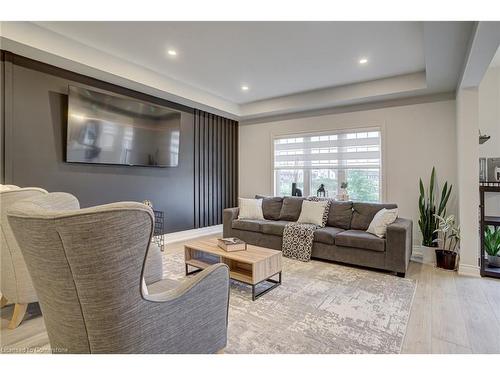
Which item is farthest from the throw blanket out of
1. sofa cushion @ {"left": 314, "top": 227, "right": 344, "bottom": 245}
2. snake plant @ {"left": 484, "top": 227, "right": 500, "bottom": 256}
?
snake plant @ {"left": 484, "top": 227, "right": 500, "bottom": 256}

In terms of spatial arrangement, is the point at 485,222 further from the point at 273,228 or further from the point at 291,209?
the point at 273,228

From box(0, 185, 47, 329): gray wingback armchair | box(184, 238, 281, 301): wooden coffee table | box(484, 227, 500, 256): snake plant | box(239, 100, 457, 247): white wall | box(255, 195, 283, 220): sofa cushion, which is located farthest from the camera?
box(255, 195, 283, 220): sofa cushion

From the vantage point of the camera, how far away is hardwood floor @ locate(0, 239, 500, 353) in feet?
5.97

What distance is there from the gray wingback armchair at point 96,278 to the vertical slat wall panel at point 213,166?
428 cm

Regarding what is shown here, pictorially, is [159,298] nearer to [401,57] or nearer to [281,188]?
[401,57]

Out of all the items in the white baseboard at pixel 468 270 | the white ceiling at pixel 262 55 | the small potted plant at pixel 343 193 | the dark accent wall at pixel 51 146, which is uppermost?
the white ceiling at pixel 262 55

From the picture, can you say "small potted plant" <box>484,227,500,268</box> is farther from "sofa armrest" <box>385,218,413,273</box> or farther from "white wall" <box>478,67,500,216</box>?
"sofa armrest" <box>385,218,413,273</box>

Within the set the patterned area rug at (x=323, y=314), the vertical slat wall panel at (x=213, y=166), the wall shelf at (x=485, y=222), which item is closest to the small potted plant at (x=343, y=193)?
the patterned area rug at (x=323, y=314)

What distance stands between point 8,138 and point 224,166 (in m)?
3.68

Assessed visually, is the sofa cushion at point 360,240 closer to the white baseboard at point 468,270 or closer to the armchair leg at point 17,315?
the white baseboard at point 468,270

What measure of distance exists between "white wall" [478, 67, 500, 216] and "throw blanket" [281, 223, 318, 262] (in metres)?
2.47

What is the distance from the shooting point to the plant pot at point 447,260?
340 cm
